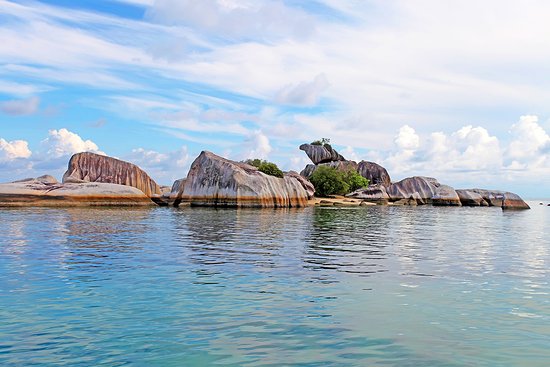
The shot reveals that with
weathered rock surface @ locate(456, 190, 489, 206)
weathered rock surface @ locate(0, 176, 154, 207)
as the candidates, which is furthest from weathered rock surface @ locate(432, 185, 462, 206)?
weathered rock surface @ locate(0, 176, 154, 207)

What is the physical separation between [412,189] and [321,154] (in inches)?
1202

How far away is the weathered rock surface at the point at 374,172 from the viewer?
122 meters

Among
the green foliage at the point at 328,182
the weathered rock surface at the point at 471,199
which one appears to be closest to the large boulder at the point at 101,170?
the green foliage at the point at 328,182

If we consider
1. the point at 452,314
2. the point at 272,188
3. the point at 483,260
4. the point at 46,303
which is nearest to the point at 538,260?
the point at 483,260

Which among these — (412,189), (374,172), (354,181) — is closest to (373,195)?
(412,189)

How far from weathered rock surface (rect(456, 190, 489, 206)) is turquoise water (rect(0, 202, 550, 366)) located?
8162cm

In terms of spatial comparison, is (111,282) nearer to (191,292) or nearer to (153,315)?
(191,292)

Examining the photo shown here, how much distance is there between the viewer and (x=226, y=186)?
2103 inches

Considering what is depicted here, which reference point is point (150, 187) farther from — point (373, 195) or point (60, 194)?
point (373, 195)

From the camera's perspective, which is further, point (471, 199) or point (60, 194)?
point (471, 199)

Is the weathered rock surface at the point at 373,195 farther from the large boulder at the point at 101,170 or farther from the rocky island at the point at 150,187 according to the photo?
the large boulder at the point at 101,170

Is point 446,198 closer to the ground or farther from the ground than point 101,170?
closer to the ground

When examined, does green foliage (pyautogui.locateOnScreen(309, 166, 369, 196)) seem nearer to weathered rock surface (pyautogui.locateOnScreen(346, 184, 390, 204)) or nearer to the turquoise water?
weathered rock surface (pyautogui.locateOnScreen(346, 184, 390, 204))

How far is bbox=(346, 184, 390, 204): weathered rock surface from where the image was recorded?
92938 millimetres
